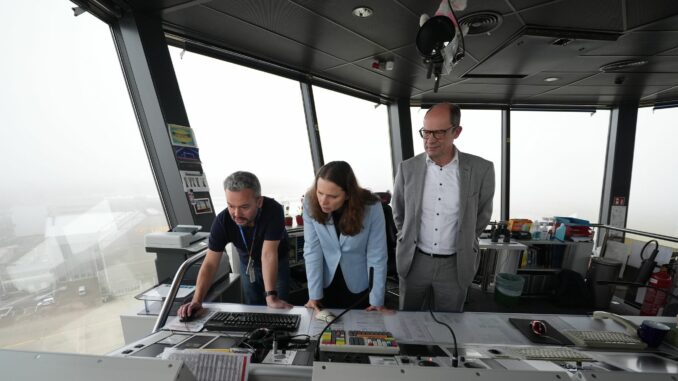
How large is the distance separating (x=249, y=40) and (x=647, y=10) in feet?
10.5

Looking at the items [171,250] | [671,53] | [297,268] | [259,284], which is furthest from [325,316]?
[671,53]

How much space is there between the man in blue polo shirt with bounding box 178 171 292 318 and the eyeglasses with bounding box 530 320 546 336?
3.47 ft

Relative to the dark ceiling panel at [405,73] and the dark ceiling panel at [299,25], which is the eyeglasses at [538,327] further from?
the dark ceiling panel at [405,73]

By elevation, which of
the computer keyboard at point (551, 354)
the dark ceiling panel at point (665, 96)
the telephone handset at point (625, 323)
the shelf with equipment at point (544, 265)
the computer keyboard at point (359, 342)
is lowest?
the shelf with equipment at point (544, 265)

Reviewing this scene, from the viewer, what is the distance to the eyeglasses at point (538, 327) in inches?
42.3

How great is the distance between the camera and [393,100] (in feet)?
14.6

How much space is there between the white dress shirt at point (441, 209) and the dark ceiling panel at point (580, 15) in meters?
1.55

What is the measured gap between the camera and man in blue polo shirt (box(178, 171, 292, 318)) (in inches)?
52.7

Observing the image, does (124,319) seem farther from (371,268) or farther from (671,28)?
(671,28)

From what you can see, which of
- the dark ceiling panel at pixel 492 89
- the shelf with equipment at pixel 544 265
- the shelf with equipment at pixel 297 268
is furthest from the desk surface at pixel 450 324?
the dark ceiling panel at pixel 492 89

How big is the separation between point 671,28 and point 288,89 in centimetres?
357

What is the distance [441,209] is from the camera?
1.53 metres

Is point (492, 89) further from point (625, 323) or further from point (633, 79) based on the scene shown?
point (625, 323)

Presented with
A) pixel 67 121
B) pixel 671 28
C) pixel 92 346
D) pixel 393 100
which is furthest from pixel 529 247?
pixel 67 121
